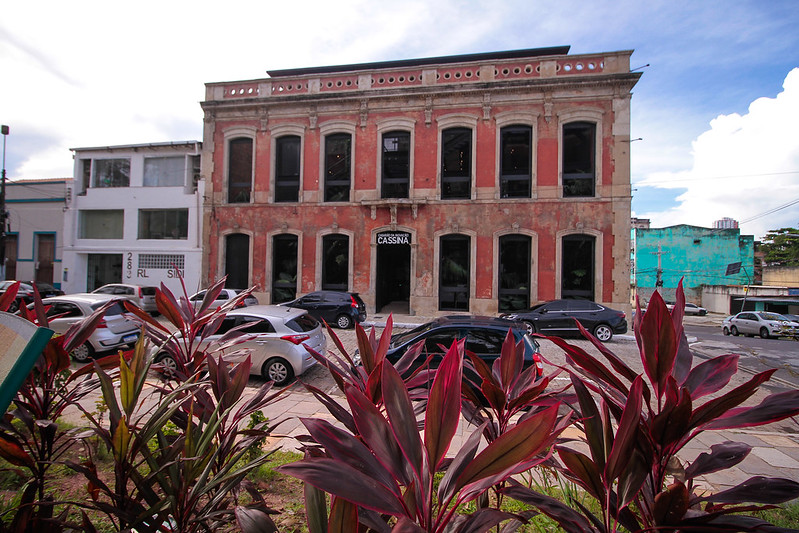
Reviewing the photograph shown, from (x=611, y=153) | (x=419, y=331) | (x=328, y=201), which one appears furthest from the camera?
(x=328, y=201)

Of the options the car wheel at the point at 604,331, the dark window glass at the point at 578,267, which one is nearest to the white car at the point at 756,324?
the dark window glass at the point at 578,267

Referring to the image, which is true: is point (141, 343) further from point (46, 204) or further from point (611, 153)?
point (46, 204)

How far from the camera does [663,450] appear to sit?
56.0 inches

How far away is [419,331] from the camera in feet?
25.2

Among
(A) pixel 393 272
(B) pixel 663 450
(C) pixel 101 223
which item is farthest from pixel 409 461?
(C) pixel 101 223

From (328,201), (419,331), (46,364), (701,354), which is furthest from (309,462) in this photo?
(328,201)

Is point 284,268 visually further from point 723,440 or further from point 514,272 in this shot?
point 723,440

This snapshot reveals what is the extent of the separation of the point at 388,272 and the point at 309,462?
805 inches

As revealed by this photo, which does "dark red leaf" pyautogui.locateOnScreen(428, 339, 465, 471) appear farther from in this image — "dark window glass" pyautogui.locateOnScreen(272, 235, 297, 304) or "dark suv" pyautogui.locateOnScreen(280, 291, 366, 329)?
"dark window glass" pyautogui.locateOnScreen(272, 235, 297, 304)

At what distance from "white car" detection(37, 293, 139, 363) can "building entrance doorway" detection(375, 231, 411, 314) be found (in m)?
10.7

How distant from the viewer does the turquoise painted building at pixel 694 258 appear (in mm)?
38000

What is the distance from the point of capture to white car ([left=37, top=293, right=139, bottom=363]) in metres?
8.68

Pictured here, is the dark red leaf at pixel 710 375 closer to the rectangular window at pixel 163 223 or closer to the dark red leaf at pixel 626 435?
the dark red leaf at pixel 626 435

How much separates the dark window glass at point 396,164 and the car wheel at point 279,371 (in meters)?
12.3
